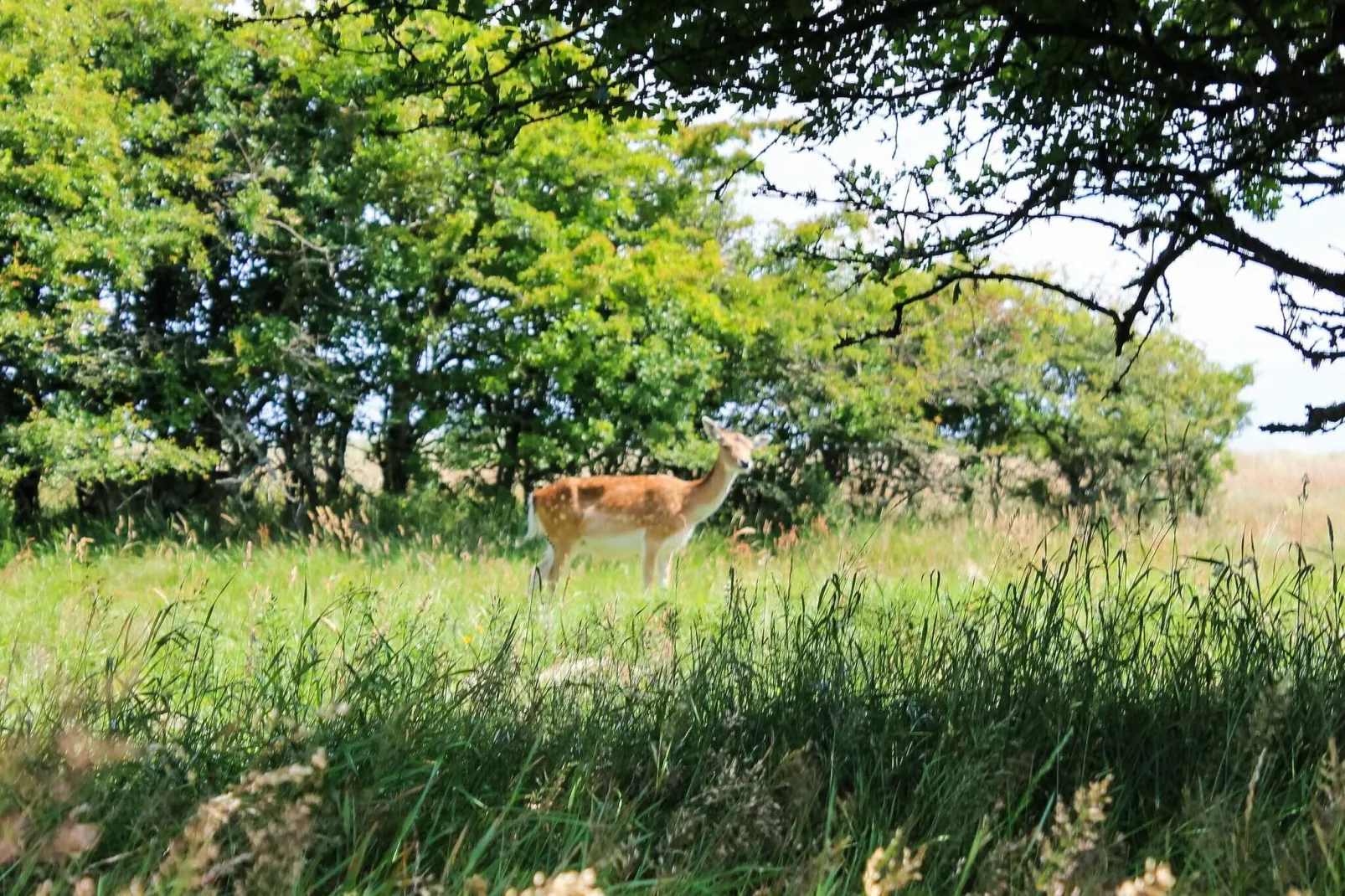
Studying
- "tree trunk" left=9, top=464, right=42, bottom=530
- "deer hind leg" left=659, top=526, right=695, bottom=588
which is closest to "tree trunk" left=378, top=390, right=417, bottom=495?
"tree trunk" left=9, top=464, right=42, bottom=530

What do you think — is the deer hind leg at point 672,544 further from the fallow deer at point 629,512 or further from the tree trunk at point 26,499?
the tree trunk at point 26,499

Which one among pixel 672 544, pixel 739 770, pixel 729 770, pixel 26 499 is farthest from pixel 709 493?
pixel 26 499

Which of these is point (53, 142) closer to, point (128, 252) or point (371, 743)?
point (128, 252)

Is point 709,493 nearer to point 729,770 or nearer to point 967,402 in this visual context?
point 967,402

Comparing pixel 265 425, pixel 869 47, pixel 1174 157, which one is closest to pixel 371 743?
pixel 869 47

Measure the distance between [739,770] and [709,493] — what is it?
657cm

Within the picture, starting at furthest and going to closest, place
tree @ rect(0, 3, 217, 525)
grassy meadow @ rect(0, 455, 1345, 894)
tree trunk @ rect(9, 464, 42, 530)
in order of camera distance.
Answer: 1. tree trunk @ rect(9, 464, 42, 530)
2. tree @ rect(0, 3, 217, 525)
3. grassy meadow @ rect(0, 455, 1345, 894)

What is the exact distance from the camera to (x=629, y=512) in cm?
923

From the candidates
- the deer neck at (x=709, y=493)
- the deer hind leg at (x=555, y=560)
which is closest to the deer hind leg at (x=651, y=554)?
the deer neck at (x=709, y=493)

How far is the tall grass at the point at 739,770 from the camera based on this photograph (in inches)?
88.3

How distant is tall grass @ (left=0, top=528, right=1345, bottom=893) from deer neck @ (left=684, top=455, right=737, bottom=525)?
5.52m

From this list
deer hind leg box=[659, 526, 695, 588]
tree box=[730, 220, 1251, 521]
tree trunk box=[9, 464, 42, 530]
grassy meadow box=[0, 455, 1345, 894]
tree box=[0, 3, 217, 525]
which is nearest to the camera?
grassy meadow box=[0, 455, 1345, 894]

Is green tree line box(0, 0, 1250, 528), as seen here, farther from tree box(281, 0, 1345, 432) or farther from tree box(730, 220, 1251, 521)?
tree box(281, 0, 1345, 432)

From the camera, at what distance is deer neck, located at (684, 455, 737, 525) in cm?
938
